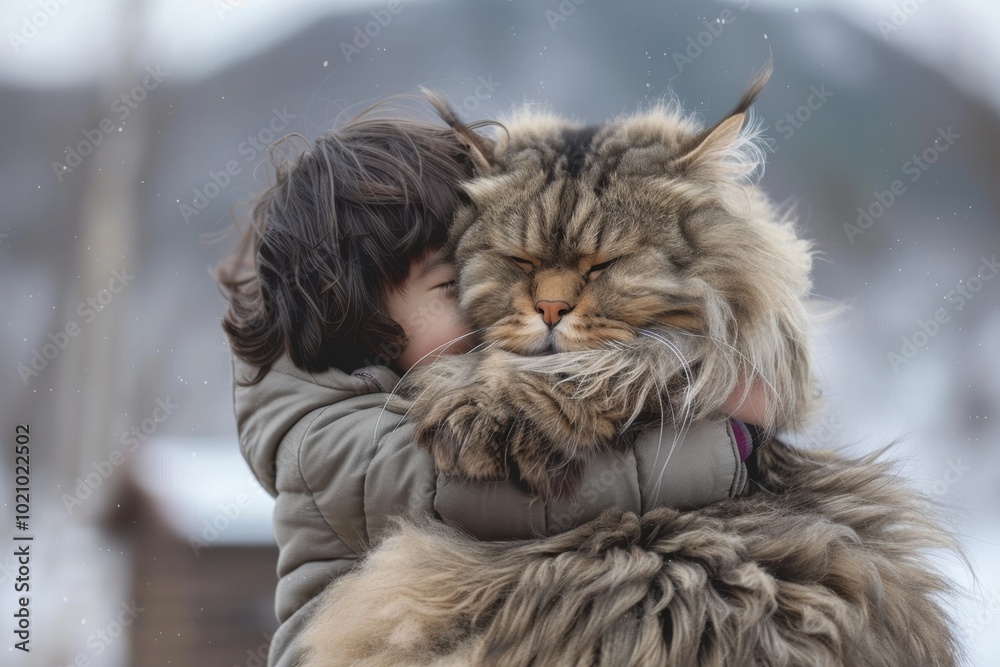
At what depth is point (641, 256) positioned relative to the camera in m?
1.25

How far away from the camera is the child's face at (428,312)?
142 centimetres

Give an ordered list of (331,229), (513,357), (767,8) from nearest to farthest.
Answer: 1. (513,357)
2. (331,229)
3. (767,8)

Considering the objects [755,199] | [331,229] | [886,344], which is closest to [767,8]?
[886,344]

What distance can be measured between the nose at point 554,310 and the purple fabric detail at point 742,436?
32 cm

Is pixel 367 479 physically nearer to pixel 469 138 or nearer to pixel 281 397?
pixel 281 397

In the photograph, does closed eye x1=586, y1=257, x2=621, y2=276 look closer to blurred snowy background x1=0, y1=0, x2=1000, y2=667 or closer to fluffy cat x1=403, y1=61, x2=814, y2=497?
fluffy cat x1=403, y1=61, x2=814, y2=497

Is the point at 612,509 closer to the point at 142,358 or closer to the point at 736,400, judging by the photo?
the point at 736,400

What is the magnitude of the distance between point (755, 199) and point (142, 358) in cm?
226

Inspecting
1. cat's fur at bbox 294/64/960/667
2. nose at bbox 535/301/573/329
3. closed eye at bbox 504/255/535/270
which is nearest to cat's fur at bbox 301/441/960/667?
cat's fur at bbox 294/64/960/667

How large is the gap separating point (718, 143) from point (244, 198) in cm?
170

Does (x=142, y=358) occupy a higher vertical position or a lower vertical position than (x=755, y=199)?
lower

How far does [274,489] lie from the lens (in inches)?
56.8

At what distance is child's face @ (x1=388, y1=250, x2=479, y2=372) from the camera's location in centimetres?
142

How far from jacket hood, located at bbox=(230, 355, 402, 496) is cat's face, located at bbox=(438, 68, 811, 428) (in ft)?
0.73
